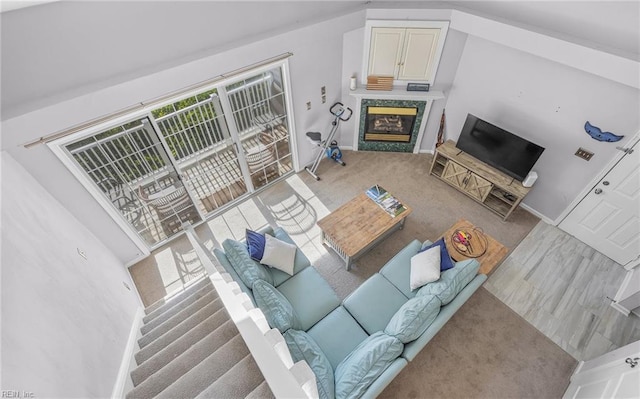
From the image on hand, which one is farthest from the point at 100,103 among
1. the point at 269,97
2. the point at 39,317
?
the point at 269,97

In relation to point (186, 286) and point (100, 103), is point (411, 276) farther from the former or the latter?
point (100, 103)

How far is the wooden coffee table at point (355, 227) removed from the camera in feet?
12.1

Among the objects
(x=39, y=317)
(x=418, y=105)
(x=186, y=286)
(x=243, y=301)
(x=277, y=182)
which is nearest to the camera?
(x=39, y=317)

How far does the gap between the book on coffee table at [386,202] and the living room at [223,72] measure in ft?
5.20

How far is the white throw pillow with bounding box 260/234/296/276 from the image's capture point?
322 centimetres

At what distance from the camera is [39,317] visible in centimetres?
193

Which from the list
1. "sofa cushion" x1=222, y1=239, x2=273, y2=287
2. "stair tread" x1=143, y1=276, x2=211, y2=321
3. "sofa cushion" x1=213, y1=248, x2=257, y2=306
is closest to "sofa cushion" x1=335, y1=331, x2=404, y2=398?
"sofa cushion" x1=213, y1=248, x2=257, y2=306

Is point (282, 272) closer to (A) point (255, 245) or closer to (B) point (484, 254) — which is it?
(A) point (255, 245)

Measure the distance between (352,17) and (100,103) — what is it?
312cm

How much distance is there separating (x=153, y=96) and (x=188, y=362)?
2.47 m

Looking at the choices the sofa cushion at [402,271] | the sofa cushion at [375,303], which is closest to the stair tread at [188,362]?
the sofa cushion at [375,303]

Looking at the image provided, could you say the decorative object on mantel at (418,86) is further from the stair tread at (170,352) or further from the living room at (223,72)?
the stair tread at (170,352)

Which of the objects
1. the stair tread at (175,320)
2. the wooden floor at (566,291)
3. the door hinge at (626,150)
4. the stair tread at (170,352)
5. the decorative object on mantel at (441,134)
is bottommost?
the wooden floor at (566,291)

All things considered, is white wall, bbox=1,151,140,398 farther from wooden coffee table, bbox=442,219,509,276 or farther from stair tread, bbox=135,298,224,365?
wooden coffee table, bbox=442,219,509,276
